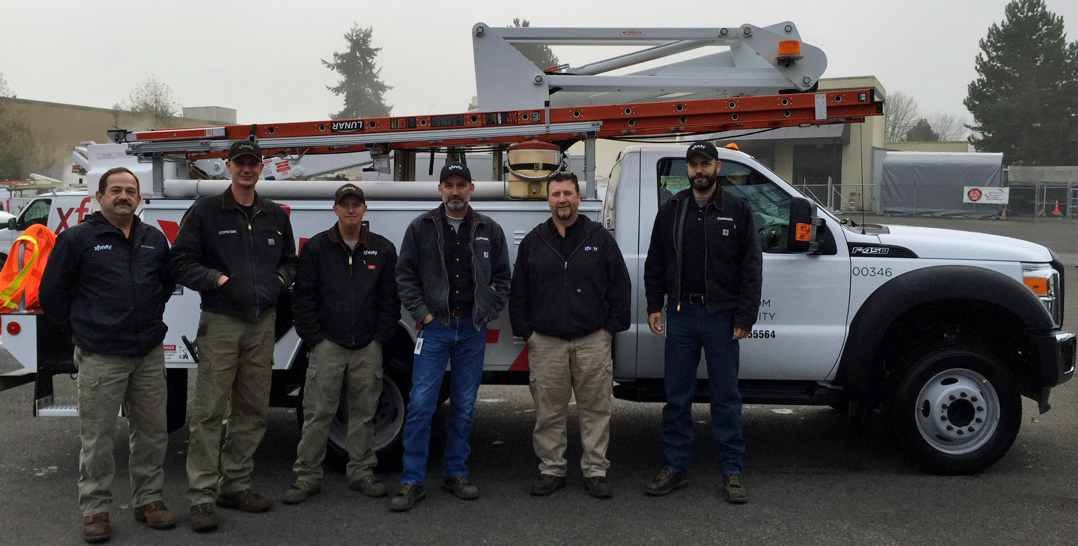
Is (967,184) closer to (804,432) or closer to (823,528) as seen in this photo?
(804,432)

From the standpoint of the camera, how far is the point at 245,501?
5035 millimetres

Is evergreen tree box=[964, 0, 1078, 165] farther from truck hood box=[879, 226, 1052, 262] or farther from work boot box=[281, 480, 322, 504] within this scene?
work boot box=[281, 480, 322, 504]

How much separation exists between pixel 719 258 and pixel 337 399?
2422mm

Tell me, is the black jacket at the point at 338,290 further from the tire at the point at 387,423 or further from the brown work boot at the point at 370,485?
the brown work boot at the point at 370,485

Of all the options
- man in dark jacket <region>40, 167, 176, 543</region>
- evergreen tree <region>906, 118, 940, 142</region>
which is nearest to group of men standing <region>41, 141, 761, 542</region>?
man in dark jacket <region>40, 167, 176, 543</region>

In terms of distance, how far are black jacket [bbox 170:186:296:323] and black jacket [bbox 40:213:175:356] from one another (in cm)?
23

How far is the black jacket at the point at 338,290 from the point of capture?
5.18 m

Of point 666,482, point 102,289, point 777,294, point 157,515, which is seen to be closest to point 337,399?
point 157,515

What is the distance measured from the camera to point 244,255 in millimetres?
4879

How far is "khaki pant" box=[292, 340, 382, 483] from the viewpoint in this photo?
5219 millimetres

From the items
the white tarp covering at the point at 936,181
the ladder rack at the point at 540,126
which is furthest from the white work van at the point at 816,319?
the white tarp covering at the point at 936,181

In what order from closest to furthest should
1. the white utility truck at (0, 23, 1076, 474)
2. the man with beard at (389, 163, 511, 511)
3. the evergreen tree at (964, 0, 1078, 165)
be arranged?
the man with beard at (389, 163, 511, 511) < the white utility truck at (0, 23, 1076, 474) < the evergreen tree at (964, 0, 1078, 165)

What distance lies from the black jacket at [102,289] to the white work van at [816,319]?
96 cm

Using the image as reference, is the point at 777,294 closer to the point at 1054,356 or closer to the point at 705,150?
the point at 705,150
